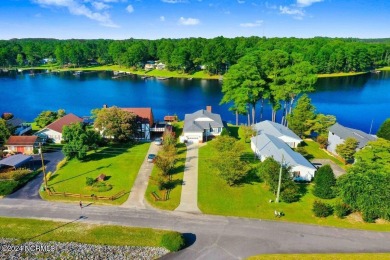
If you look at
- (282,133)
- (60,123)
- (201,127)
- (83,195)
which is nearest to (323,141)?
(282,133)

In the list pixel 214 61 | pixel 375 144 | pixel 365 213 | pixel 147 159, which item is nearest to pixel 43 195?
pixel 147 159

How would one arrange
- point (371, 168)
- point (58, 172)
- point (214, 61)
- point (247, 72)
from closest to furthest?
point (371, 168) < point (58, 172) < point (247, 72) < point (214, 61)

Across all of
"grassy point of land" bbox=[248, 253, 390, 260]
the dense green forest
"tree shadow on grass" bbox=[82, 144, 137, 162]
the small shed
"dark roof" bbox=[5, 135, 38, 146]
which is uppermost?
the dense green forest

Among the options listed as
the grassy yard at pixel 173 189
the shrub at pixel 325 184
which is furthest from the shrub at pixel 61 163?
the shrub at pixel 325 184

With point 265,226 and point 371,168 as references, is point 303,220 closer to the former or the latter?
point 265,226

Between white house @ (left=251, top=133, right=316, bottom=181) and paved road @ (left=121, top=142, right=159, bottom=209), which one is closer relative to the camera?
paved road @ (left=121, top=142, right=159, bottom=209)

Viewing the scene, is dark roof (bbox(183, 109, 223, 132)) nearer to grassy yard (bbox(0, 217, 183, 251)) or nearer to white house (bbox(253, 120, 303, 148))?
white house (bbox(253, 120, 303, 148))

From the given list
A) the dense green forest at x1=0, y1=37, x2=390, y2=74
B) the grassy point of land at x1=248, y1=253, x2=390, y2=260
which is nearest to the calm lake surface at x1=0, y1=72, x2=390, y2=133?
the dense green forest at x1=0, y1=37, x2=390, y2=74
